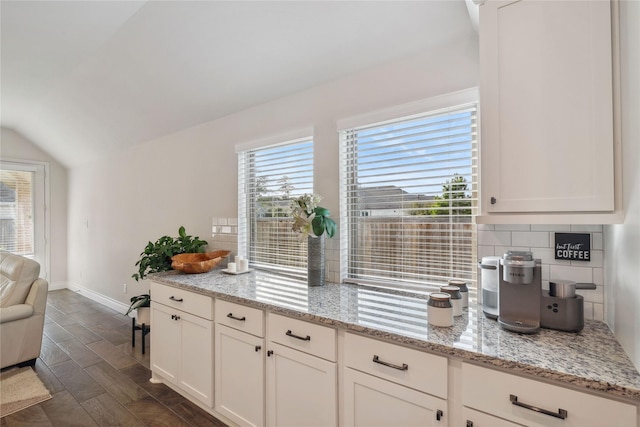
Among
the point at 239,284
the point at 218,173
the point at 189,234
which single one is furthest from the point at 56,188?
the point at 239,284

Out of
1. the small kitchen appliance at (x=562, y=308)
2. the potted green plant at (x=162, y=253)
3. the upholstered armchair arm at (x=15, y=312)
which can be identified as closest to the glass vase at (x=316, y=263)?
the small kitchen appliance at (x=562, y=308)

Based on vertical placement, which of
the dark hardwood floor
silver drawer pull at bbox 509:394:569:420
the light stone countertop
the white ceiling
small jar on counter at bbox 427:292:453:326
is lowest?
the dark hardwood floor

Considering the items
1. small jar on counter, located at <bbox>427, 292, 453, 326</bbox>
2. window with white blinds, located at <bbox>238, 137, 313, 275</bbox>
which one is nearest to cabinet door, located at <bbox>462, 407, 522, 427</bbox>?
small jar on counter, located at <bbox>427, 292, 453, 326</bbox>

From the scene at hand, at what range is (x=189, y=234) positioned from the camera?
356 cm

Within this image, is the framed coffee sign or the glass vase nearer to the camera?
the framed coffee sign

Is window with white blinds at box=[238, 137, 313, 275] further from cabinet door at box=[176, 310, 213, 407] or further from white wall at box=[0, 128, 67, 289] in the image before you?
white wall at box=[0, 128, 67, 289]

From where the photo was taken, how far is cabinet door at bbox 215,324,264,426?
74.1 inches

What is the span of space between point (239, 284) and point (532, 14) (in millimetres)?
2199

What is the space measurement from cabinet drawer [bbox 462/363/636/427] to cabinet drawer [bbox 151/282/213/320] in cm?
161

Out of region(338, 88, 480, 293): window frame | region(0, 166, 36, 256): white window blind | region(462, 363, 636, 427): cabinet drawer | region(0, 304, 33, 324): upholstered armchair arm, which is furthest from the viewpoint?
region(0, 166, 36, 256): white window blind

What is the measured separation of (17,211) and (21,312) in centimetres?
385

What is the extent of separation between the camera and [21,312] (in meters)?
2.87

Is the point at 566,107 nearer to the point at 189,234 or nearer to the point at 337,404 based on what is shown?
the point at 337,404

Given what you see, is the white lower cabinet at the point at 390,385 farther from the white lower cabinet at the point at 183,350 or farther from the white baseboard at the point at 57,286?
the white baseboard at the point at 57,286
